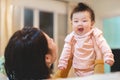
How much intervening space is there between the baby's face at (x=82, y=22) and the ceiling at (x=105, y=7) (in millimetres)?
45

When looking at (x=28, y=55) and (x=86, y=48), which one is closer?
(x=28, y=55)

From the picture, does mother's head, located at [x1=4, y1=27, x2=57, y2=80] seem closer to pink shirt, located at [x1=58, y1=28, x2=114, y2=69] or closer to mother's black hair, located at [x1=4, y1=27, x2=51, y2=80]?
mother's black hair, located at [x1=4, y1=27, x2=51, y2=80]

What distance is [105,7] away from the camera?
500 millimetres

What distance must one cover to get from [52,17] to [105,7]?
0.42ft

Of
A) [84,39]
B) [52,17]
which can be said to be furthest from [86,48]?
[52,17]

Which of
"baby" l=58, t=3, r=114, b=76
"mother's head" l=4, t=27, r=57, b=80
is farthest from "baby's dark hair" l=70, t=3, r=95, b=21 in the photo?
"mother's head" l=4, t=27, r=57, b=80

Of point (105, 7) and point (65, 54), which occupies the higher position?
point (105, 7)

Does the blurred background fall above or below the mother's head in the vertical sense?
above

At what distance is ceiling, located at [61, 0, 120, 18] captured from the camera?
0.48m

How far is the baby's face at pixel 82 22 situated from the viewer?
45 cm

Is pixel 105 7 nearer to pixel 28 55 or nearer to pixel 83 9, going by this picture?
pixel 83 9

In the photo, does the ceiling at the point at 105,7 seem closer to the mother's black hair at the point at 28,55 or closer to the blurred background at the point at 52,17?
the blurred background at the point at 52,17

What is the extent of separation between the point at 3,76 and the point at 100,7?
0.28m

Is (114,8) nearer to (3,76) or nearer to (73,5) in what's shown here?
(73,5)
